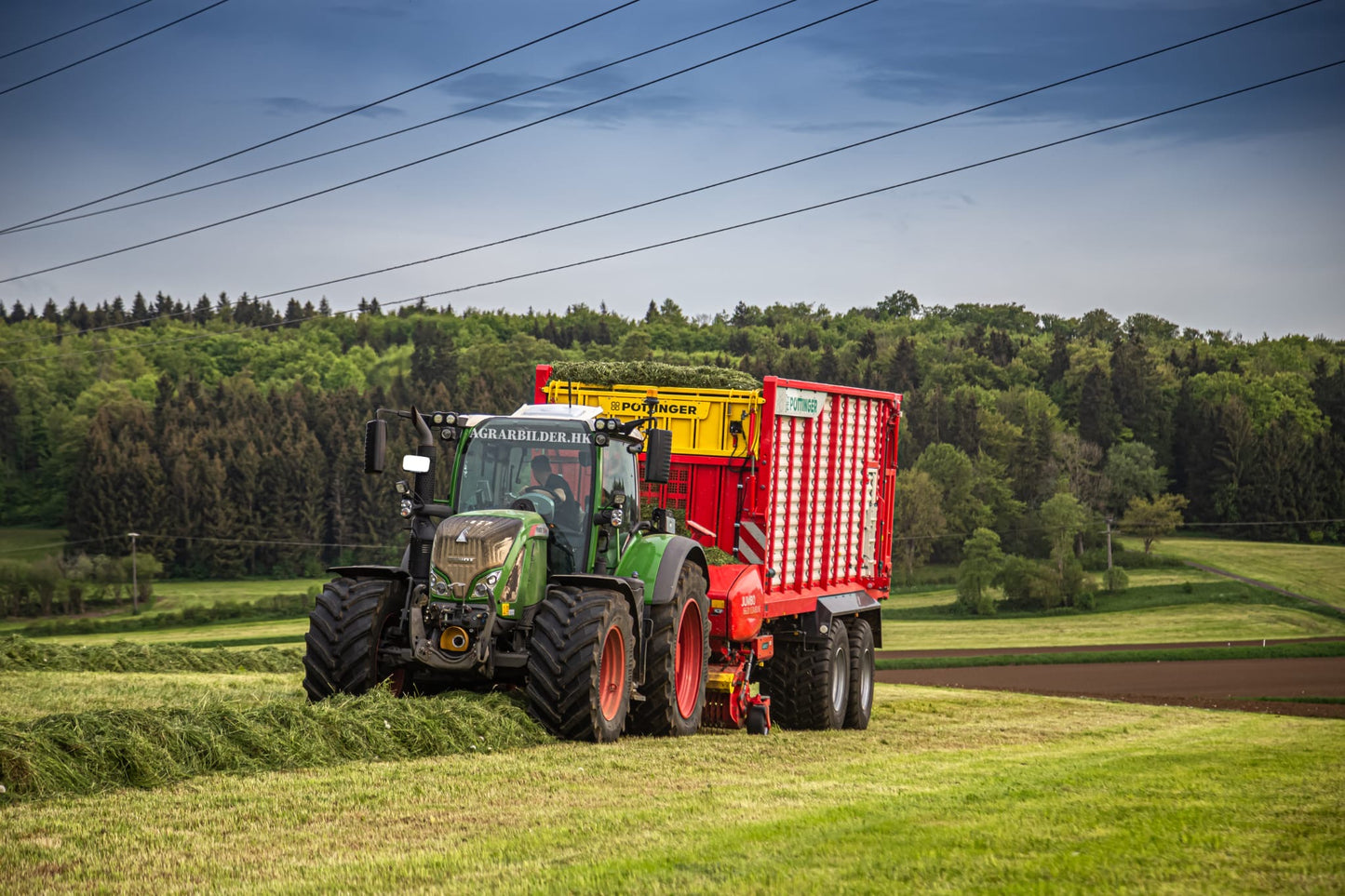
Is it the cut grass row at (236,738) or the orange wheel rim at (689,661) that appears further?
the orange wheel rim at (689,661)

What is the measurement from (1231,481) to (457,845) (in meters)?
109

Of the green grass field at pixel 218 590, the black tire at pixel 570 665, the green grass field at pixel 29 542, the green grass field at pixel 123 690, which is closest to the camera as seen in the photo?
the black tire at pixel 570 665

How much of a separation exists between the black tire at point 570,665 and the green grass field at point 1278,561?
234ft

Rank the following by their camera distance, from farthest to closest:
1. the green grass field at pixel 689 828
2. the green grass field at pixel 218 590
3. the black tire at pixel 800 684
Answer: the green grass field at pixel 218 590 → the black tire at pixel 800 684 → the green grass field at pixel 689 828

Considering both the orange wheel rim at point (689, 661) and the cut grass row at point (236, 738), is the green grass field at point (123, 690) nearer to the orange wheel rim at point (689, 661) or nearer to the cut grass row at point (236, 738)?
the cut grass row at point (236, 738)

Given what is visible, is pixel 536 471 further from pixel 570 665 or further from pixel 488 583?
pixel 570 665

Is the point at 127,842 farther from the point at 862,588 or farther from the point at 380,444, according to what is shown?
the point at 862,588

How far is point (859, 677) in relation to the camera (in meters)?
18.3

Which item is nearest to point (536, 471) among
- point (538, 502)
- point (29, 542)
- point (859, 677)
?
point (538, 502)

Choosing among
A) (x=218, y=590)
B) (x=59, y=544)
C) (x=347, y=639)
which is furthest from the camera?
(x=59, y=544)

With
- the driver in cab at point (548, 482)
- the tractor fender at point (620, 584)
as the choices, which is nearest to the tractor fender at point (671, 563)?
the tractor fender at point (620, 584)

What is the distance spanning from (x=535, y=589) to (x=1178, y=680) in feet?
101

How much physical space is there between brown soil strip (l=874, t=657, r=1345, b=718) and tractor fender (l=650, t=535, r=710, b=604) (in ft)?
61.1

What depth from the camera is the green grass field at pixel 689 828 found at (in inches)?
264
